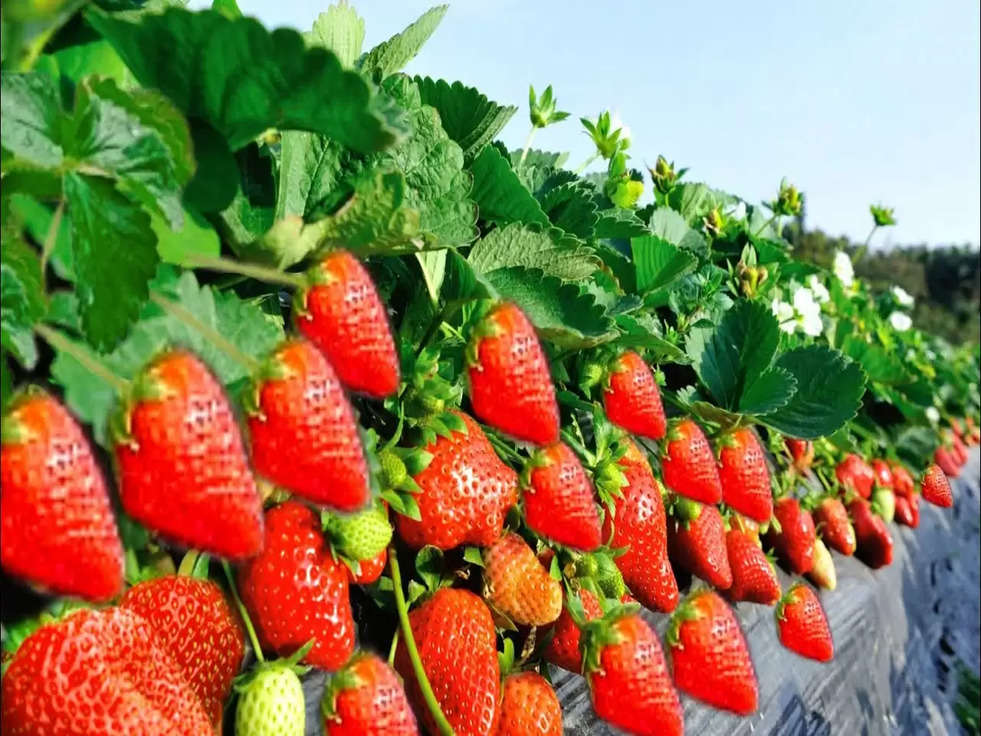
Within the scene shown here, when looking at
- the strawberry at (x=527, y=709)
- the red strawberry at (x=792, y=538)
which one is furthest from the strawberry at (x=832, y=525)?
the strawberry at (x=527, y=709)

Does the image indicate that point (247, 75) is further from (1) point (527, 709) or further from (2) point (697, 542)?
(2) point (697, 542)

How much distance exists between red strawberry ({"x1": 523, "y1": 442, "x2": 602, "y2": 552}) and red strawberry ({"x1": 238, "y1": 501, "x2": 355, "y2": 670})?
10.1 inches

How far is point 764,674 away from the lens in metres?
1.92

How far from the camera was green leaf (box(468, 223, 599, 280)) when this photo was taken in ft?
3.42

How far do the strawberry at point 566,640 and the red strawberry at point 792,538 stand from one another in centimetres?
132

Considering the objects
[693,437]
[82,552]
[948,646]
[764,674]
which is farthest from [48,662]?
[948,646]

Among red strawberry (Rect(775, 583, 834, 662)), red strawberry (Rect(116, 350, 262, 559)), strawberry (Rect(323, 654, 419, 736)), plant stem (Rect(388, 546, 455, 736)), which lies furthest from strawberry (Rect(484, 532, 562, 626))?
red strawberry (Rect(775, 583, 834, 662))

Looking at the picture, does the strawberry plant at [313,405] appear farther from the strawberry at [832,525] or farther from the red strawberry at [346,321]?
the strawberry at [832,525]

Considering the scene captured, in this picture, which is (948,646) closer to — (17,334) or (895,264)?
(17,334)

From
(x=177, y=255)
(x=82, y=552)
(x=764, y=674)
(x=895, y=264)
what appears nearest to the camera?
(x=82, y=552)

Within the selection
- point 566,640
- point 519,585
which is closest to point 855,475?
point 566,640

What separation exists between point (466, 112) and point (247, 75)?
488 millimetres

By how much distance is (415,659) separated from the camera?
0.95 m

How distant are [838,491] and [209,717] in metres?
2.74
